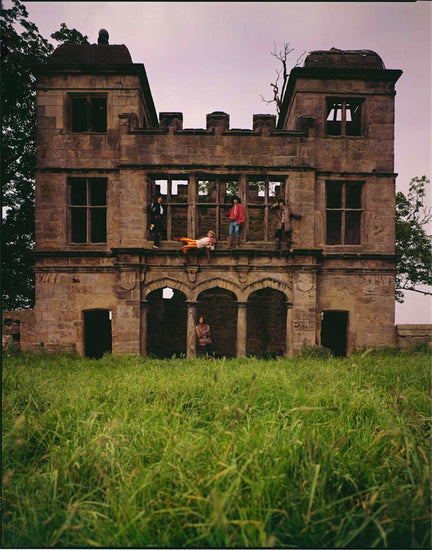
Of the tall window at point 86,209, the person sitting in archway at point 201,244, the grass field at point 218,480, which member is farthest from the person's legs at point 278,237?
the grass field at point 218,480

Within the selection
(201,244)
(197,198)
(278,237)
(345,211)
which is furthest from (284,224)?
(197,198)

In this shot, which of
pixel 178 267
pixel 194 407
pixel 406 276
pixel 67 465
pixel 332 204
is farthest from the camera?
pixel 406 276

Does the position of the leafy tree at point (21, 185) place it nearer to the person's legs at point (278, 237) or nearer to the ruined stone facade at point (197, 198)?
the ruined stone facade at point (197, 198)

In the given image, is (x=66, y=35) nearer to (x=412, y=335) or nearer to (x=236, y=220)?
(x=236, y=220)

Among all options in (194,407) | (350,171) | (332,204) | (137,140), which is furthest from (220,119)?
(194,407)

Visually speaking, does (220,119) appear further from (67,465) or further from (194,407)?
(67,465)

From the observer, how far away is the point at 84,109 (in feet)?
37.3

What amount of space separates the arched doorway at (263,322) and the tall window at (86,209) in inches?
284

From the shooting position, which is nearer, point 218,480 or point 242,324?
point 218,480

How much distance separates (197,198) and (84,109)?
16.9 ft

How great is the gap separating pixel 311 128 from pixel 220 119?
9.65 feet

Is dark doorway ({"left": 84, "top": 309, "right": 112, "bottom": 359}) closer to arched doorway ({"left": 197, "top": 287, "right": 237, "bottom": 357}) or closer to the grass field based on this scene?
arched doorway ({"left": 197, "top": 287, "right": 237, "bottom": 357})

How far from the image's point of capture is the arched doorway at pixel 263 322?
14602 millimetres

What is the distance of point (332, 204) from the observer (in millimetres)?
13047
